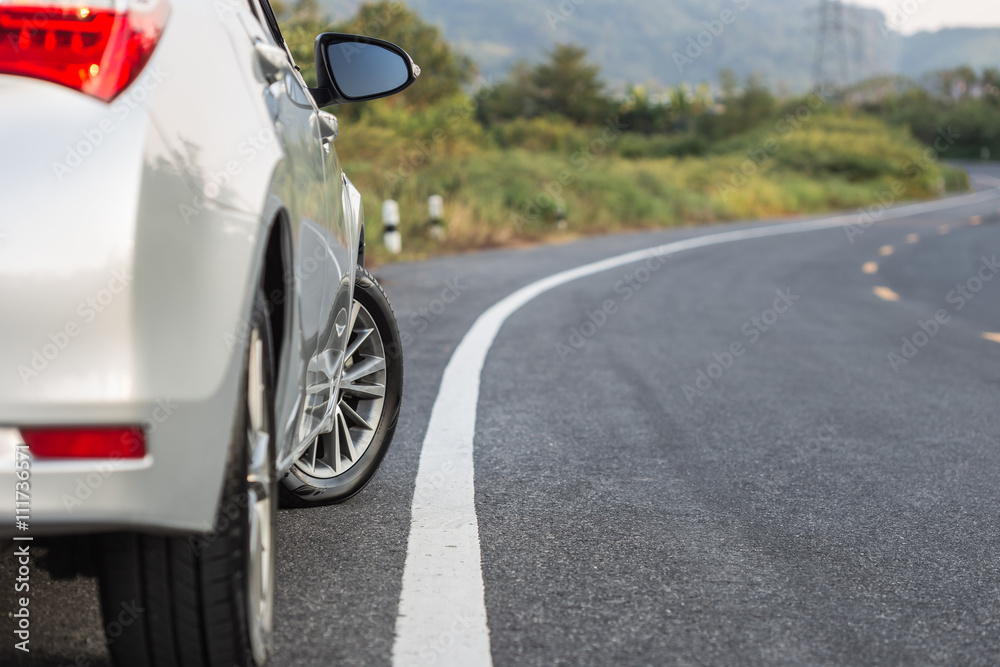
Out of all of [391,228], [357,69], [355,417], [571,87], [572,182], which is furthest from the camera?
[571,87]

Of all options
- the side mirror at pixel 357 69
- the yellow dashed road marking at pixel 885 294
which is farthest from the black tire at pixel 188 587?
the yellow dashed road marking at pixel 885 294

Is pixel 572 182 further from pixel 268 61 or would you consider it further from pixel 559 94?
pixel 559 94

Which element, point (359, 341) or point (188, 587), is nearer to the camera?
point (188, 587)

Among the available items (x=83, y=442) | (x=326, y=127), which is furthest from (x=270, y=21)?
(x=83, y=442)

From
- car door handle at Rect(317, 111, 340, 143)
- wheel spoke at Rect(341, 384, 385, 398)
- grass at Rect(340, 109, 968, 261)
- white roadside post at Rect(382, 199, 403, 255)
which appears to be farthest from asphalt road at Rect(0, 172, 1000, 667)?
grass at Rect(340, 109, 968, 261)

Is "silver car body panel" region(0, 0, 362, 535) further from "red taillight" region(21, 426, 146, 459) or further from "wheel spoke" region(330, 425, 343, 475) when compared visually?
"wheel spoke" region(330, 425, 343, 475)

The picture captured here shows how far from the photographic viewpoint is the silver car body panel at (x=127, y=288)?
168cm

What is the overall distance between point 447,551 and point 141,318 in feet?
5.25

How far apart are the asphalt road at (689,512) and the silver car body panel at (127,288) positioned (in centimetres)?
76

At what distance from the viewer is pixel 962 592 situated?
291 cm

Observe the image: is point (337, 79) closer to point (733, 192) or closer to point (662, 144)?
point (733, 192)

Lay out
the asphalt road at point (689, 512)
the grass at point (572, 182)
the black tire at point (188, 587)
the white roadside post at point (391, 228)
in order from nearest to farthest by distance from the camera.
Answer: the black tire at point (188, 587), the asphalt road at point (689, 512), the white roadside post at point (391, 228), the grass at point (572, 182)

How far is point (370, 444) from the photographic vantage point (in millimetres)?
3701

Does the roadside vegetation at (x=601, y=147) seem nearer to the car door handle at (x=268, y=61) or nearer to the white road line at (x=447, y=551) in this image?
the white road line at (x=447, y=551)
